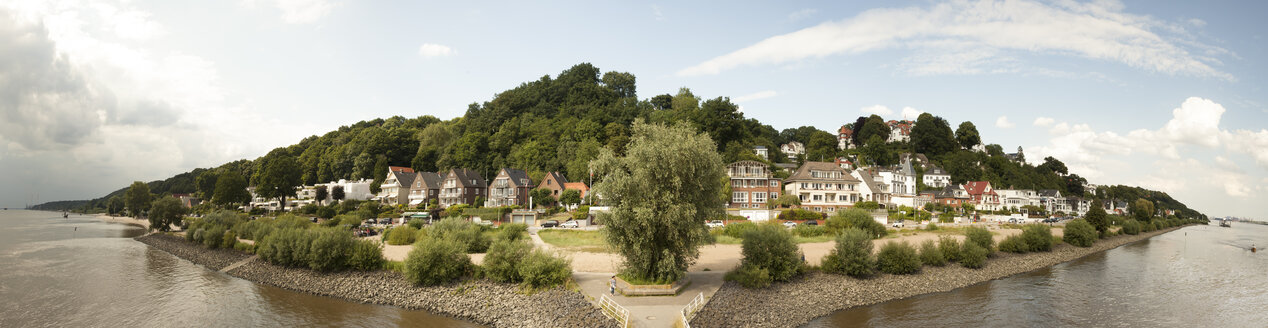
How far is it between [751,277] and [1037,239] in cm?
3622

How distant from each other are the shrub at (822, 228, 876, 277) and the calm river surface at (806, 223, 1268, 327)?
2772mm

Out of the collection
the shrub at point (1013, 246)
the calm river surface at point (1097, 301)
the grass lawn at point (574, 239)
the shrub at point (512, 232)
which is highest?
the shrub at point (512, 232)

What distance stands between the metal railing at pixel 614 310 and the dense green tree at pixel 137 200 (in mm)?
116030

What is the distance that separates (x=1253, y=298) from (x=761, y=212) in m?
35.5

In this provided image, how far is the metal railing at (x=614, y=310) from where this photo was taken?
62.4 ft

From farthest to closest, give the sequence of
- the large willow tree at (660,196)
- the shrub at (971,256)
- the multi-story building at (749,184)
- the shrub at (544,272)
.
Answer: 1. the multi-story building at (749,184)
2. the shrub at (971,256)
3. the shrub at (544,272)
4. the large willow tree at (660,196)

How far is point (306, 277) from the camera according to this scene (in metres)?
32.0

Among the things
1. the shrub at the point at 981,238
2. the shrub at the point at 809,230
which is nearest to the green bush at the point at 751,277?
the shrub at the point at 809,230

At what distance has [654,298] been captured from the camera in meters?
22.1

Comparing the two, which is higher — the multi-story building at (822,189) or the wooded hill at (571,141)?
the wooded hill at (571,141)

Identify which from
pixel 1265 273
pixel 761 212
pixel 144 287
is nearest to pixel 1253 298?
pixel 1265 273

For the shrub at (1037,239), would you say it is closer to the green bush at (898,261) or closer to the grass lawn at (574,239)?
the green bush at (898,261)

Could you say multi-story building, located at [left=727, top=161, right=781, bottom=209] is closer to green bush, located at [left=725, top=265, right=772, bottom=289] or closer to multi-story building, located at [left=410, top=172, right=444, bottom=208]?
green bush, located at [left=725, top=265, right=772, bottom=289]

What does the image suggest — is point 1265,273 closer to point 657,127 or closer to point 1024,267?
point 1024,267
